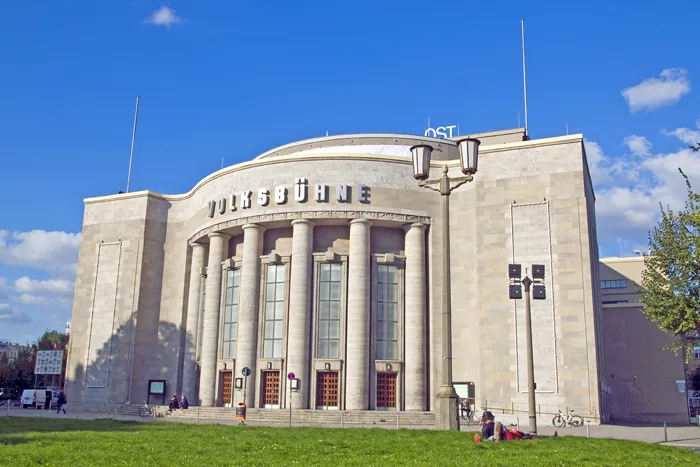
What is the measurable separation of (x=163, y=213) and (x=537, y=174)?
98.9ft

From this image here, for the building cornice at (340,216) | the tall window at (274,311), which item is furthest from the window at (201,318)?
the building cornice at (340,216)

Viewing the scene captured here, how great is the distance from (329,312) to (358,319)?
264 centimetres

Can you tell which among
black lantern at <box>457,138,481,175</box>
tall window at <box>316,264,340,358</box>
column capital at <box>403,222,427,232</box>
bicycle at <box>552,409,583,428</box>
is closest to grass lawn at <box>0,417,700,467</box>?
black lantern at <box>457,138,481,175</box>

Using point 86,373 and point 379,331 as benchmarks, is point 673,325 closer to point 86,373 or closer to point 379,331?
point 379,331

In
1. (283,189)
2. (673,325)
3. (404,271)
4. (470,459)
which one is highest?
(283,189)

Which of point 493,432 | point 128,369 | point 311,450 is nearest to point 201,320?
point 128,369

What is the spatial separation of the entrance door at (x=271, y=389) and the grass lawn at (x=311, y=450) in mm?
22716

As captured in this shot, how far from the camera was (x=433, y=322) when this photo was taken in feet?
152

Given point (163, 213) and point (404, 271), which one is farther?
point (163, 213)

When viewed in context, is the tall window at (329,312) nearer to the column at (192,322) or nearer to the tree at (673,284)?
the column at (192,322)

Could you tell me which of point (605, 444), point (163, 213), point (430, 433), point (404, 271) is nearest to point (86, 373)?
point (163, 213)

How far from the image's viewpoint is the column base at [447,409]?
2273 centimetres

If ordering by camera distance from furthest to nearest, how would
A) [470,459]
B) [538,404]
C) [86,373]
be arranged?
[86,373], [538,404], [470,459]

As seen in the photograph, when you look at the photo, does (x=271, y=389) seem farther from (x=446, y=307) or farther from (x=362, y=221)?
(x=446, y=307)
